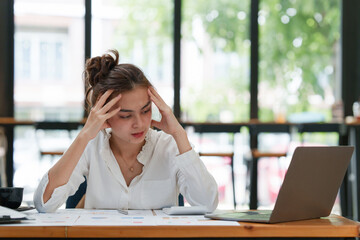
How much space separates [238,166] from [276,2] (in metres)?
2.12

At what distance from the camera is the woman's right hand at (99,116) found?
1950 mm

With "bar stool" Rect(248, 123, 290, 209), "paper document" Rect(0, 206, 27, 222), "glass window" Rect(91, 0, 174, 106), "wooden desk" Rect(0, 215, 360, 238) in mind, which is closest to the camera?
"wooden desk" Rect(0, 215, 360, 238)

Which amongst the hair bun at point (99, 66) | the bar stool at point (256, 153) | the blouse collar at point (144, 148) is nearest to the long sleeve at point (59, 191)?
the blouse collar at point (144, 148)

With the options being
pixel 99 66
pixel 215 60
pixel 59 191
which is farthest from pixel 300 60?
pixel 59 191

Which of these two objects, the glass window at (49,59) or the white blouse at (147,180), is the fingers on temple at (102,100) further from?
the glass window at (49,59)

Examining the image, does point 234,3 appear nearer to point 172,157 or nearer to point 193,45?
point 193,45

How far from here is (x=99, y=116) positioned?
1962 mm

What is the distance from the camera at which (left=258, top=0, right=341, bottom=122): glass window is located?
6.81 m

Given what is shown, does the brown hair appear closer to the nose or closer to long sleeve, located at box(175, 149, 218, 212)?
the nose

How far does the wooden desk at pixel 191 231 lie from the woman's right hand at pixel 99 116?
630mm

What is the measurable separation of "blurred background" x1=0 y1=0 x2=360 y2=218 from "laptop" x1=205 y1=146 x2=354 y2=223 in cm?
485

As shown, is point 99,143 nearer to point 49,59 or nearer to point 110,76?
point 110,76

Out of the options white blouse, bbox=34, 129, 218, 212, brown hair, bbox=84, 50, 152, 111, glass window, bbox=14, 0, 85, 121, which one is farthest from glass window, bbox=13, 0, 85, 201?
white blouse, bbox=34, 129, 218, 212

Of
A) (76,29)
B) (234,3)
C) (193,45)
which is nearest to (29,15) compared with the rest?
(76,29)
